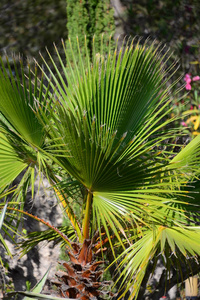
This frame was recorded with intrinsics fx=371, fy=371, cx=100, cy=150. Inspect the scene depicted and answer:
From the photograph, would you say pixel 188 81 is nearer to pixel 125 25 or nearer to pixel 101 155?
pixel 125 25

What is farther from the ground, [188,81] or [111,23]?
[111,23]

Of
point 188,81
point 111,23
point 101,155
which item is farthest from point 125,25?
point 101,155

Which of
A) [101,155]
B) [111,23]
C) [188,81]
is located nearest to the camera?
[101,155]

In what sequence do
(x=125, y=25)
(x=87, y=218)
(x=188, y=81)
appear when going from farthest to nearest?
(x=188, y=81), (x=125, y=25), (x=87, y=218)

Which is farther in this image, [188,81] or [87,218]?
[188,81]

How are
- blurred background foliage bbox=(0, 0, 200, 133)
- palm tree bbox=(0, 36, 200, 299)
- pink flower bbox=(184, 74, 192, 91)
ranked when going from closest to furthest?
palm tree bbox=(0, 36, 200, 299)
blurred background foliage bbox=(0, 0, 200, 133)
pink flower bbox=(184, 74, 192, 91)

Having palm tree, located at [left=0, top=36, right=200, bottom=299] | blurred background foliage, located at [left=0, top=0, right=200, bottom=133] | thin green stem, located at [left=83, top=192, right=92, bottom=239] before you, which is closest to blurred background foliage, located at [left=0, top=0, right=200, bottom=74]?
blurred background foliage, located at [left=0, top=0, right=200, bottom=133]

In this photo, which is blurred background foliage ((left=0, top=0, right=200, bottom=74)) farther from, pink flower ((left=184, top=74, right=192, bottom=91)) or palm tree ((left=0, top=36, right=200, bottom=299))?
palm tree ((left=0, top=36, right=200, bottom=299))

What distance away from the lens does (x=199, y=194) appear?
270 cm

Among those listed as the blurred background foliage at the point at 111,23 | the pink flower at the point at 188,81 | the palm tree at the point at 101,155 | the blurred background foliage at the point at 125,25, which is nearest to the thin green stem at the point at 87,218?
the palm tree at the point at 101,155

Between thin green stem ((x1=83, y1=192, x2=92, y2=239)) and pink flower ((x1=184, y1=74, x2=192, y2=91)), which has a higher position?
pink flower ((x1=184, y1=74, x2=192, y2=91))

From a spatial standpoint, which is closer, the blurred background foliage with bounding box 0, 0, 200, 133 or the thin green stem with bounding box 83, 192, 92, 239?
the thin green stem with bounding box 83, 192, 92, 239

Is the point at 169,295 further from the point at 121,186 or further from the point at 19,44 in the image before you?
the point at 19,44

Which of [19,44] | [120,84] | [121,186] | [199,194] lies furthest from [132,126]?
[19,44]
